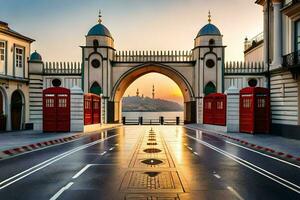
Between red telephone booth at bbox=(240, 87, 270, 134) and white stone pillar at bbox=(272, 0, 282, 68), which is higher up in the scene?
white stone pillar at bbox=(272, 0, 282, 68)

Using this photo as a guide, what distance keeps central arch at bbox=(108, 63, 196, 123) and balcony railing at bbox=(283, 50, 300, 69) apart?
66.7ft

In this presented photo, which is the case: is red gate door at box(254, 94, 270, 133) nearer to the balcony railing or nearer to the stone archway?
the balcony railing

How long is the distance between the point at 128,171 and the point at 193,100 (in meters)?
34.4

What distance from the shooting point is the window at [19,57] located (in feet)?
114

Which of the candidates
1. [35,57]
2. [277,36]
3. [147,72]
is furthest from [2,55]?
[277,36]

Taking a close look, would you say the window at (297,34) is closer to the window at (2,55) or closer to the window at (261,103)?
the window at (261,103)

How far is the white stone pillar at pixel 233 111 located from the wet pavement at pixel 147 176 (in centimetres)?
1488

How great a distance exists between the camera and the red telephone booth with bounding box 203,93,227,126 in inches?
1320

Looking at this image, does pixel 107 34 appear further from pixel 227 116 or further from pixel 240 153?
pixel 240 153

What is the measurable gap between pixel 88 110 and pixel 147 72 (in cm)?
1638

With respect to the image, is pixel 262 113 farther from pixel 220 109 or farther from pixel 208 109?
pixel 208 109

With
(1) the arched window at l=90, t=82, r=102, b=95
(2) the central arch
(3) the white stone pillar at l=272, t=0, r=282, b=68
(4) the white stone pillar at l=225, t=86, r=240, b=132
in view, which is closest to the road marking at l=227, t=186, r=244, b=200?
(3) the white stone pillar at l=272, t=0, r=282, b=68

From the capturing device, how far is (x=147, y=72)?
49.1m

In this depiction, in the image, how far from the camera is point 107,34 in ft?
153
